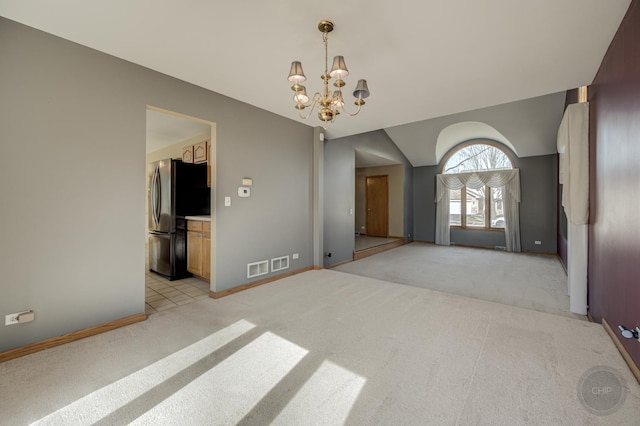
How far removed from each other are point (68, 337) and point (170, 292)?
133cm

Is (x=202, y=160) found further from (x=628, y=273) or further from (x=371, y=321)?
(x=628, y=273)

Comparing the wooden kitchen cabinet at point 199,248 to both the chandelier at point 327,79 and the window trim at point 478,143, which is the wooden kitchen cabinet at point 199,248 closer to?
the chandelier at point 327,79

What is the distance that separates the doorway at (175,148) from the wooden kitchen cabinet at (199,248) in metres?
0.14

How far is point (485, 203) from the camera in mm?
7586

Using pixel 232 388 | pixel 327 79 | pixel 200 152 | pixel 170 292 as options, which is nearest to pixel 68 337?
pixel 170 292

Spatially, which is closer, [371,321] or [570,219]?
[371,321]

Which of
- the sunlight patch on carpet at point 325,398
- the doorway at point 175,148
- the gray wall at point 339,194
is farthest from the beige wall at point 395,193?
the sunlight patch on carpet at point 325,398

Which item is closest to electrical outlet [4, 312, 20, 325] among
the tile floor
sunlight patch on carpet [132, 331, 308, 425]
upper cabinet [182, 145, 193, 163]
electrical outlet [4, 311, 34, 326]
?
electrical outlet [4, 311, 34, 326]

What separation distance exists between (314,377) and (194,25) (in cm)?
269

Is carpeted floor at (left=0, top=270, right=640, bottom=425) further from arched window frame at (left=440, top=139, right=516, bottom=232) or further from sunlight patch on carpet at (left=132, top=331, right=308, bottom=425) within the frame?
arched window frame at (left=440, top=139, right=516, bottom=232)

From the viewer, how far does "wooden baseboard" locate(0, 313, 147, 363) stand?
1991 millimetres

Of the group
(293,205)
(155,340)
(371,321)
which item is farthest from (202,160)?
(371,321)

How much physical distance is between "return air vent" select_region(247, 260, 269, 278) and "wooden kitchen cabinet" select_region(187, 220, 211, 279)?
0.57 meters

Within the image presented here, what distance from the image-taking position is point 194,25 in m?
2.03
